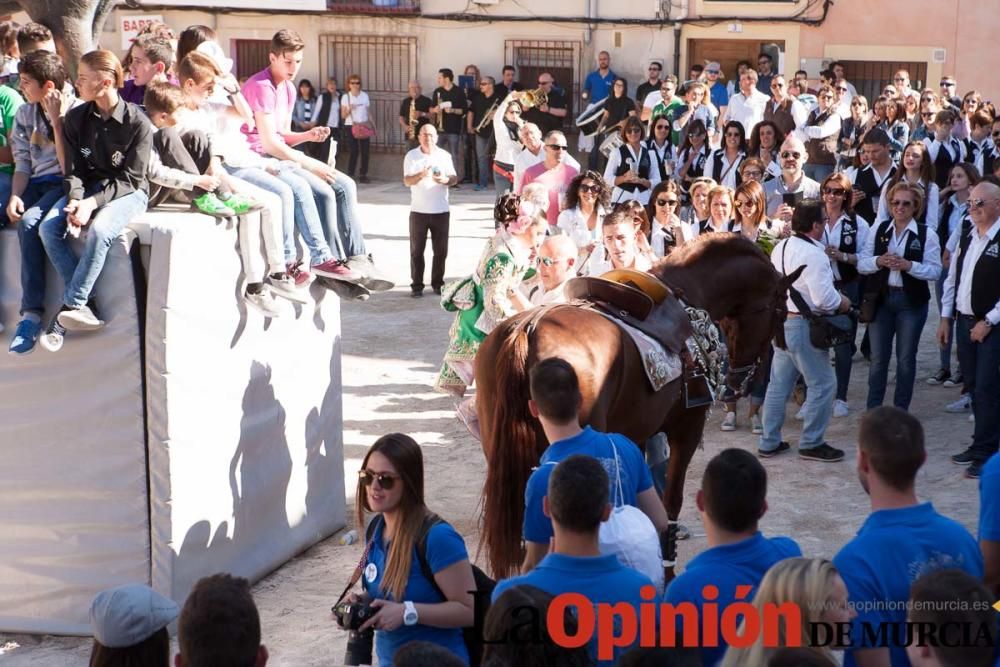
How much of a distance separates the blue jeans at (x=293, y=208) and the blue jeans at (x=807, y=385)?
131 inches

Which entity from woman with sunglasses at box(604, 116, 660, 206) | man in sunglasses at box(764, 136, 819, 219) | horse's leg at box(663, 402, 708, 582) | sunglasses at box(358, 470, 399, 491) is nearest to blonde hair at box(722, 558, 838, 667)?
sunglasses at box(358, 470, 399, 491)

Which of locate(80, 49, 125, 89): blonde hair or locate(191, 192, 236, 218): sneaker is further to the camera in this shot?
locate(191, 192, 236, 218): sneaker

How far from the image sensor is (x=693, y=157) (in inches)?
489

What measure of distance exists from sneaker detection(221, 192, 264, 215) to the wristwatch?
278cm

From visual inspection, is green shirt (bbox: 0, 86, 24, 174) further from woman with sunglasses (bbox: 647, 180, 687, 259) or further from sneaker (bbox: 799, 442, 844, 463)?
sneaker (bbox: 799, 442, 844, 463)

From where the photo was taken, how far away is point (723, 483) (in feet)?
11.7

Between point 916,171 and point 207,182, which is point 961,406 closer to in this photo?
point 916,171

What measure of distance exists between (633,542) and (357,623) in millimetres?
916

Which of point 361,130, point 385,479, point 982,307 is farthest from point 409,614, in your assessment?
point 361,130

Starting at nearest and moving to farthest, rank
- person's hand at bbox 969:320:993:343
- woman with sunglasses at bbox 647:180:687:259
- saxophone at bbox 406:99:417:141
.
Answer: person's hand at bbox 969:320:993:343 → woman with sunglasses at bbox 647:180:687:259 → saxophone at bbox 406:99:417:141

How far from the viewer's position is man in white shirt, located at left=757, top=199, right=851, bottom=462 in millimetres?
8328

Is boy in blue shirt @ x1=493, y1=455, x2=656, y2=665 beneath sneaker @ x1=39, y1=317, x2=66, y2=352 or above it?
beneath

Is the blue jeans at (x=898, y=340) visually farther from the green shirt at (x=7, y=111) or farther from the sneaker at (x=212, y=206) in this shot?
the green shirt at (x=7, y=111)

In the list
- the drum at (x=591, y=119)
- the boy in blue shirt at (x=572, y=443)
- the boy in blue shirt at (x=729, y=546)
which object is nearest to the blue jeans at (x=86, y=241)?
the boy in blue shirt at (x=572, y=443)
